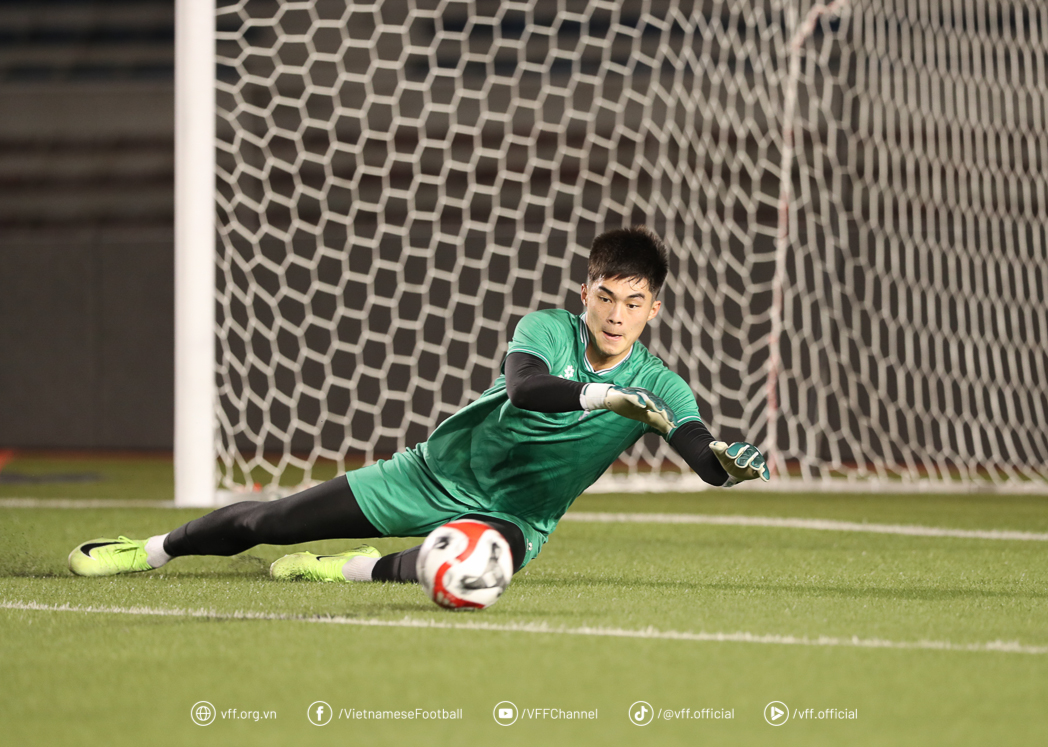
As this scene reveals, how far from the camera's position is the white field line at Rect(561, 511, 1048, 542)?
602 cm

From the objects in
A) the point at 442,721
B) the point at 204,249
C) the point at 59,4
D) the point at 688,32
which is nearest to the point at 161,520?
the point at 204,249

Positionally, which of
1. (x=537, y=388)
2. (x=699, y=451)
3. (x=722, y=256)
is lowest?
(x=699, y=451)

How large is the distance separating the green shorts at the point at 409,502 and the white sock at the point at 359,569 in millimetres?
160

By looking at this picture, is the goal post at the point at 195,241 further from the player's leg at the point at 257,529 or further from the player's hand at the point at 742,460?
the player's hand at the point at 742,460

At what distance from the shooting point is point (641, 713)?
2.46 meters

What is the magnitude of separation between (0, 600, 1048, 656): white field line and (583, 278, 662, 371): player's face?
3.10 feet

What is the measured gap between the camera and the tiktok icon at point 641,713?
2402 mm

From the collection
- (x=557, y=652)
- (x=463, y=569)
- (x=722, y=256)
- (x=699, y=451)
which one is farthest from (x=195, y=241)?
(x=722, y=256)

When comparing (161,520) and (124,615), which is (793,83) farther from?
(124,615)

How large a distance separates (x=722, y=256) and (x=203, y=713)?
26.5 ft

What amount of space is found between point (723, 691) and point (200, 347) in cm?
459

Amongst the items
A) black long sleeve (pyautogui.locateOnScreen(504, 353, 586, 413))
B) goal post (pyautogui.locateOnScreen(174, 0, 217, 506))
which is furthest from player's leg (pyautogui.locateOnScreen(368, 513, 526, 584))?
goal post (pyautogui.locateOnScreen(174, 0, 217, 506))

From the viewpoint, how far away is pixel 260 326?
10.3m

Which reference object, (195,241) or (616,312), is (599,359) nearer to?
(616,312)
